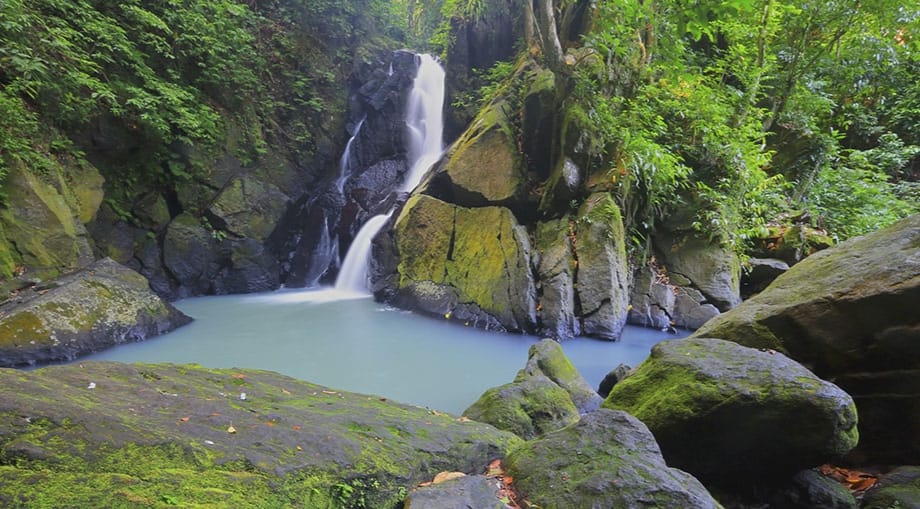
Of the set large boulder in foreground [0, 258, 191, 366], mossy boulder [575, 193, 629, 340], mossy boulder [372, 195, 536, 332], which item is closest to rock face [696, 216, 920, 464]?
mossy boulder [575, 193, 629, 340]

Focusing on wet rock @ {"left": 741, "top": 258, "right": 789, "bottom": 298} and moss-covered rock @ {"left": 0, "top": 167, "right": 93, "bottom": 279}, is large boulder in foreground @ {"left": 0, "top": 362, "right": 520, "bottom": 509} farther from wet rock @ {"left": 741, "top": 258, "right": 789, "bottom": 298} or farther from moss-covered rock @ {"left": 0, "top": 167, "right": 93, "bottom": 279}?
wet rock @ {"left": 741, "top": 258, "right": 789, "bottom": 298}

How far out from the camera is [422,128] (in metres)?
14.5

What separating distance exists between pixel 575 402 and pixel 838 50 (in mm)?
13033

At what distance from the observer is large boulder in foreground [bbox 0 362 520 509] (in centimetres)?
142

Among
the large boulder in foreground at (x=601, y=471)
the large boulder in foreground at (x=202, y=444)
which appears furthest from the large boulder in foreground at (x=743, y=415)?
Result: the large boulder in foreground at (x=202, y=444)

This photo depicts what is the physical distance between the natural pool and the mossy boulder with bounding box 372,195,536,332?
1.25 feet

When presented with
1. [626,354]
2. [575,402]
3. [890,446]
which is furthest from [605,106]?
[890,446]

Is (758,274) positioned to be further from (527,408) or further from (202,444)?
(202,444)

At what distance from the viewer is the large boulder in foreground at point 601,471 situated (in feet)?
6.15

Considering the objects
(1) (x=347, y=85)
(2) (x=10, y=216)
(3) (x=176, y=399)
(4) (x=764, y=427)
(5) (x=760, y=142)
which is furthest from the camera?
(1) (x=347, y=85)

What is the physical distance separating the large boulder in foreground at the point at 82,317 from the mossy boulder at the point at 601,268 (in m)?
6.96

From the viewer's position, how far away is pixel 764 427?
8.63 ft

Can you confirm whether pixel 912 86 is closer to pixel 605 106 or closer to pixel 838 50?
pixel 838 50

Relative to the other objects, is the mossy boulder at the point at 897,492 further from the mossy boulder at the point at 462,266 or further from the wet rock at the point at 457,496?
the mossy boulder at the point at 462,266
